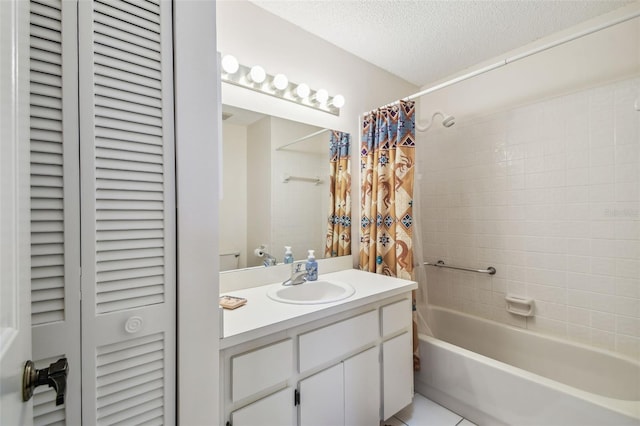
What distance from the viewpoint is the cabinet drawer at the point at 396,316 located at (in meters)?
1.52

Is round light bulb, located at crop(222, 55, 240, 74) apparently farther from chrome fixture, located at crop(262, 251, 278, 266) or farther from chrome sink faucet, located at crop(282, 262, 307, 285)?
chrome sink faucet, located at crop(282, 262, 307, 285)

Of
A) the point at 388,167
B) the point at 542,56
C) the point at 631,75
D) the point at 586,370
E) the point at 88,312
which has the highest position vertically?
the point at 542,56

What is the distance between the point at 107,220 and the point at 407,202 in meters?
1.62

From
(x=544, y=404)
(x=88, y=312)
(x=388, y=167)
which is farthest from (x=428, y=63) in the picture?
(x=88, y=312)

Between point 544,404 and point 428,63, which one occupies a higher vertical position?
point 428,63

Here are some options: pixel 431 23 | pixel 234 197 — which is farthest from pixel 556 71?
pixel 234 197

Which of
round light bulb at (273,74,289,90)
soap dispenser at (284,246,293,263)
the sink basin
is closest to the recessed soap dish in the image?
the sink basin

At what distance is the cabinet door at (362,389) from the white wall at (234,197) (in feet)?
2.62

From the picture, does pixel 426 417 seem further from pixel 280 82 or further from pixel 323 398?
pixel 280 82

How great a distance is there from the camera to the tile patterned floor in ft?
5.49

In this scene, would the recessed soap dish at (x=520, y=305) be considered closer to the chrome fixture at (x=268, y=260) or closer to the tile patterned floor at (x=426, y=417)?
the tile patterned floor at (x=426, y=417)

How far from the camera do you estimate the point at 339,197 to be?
2055 mm

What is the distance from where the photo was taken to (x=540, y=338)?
1941mm

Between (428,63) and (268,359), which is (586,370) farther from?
(428,63)
